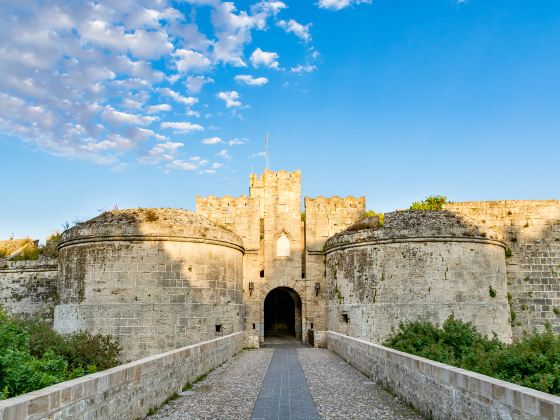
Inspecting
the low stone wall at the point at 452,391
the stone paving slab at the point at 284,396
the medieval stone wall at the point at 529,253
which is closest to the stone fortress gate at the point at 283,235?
the medieval stone wall at the point at 529,253

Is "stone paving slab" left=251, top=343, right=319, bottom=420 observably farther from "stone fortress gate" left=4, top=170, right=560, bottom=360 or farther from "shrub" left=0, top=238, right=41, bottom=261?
"shrub" left=0, top=238, right=41, bottom=261

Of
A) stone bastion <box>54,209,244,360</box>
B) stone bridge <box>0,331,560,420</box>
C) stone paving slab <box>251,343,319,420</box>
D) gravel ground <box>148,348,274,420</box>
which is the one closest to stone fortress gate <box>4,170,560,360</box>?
stone bastion <box>54,209,244,360</box>

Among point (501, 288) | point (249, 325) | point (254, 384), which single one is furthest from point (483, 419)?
point (249, 325)

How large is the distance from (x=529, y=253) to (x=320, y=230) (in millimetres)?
9860

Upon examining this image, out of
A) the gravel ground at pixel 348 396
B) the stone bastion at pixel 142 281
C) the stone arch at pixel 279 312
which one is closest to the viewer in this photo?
the gravel ground at pixel 348 396

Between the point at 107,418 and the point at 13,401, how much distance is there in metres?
1.98

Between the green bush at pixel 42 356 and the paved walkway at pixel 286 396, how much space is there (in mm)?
2059

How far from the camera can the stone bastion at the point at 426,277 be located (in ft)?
61.6

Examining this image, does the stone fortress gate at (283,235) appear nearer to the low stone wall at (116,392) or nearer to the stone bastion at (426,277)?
the stone bastion at (426,277)

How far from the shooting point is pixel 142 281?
18188mm

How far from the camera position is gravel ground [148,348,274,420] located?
333 inches

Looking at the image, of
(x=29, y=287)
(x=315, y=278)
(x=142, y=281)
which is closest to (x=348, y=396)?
(x=142, y=281)

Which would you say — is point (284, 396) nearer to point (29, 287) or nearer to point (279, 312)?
point (29, 287)

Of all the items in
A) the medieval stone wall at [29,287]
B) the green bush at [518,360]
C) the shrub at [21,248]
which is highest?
the shrub at [21,248]
